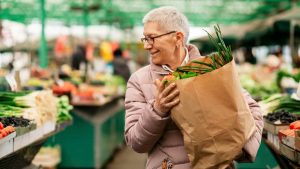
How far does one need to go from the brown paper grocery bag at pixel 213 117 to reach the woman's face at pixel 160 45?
438mm

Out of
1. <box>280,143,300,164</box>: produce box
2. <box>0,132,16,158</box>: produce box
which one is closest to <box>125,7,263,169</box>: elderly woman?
<box>280,143,300,164</box>: produce box

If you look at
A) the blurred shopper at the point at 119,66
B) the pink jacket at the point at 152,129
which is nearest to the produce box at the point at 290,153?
the pink jacket at the point at 152,129

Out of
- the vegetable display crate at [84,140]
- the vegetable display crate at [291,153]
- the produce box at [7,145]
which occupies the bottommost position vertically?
the vegetable display crate at [84,140]

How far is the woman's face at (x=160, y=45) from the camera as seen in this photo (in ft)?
10.0

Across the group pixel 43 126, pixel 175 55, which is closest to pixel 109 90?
pixel 43 126

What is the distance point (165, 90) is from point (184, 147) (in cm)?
41

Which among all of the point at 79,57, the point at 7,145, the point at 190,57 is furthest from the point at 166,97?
the point at 79,57

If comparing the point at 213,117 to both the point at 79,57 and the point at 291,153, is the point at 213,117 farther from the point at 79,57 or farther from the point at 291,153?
the point at 79,57

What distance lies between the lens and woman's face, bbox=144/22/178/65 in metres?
3.05

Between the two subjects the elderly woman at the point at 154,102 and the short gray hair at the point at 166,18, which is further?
the short gray hair at the point at 166,18

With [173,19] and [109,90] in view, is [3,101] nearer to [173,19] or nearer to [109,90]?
[173,19]

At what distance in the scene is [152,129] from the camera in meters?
2.86

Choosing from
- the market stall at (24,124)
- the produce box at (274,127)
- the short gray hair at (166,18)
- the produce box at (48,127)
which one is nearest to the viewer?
the short gray hair at (166,18)

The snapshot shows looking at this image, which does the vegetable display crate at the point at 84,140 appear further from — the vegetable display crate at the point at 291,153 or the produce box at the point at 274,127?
the vegetable display crate at the point at 291,153
